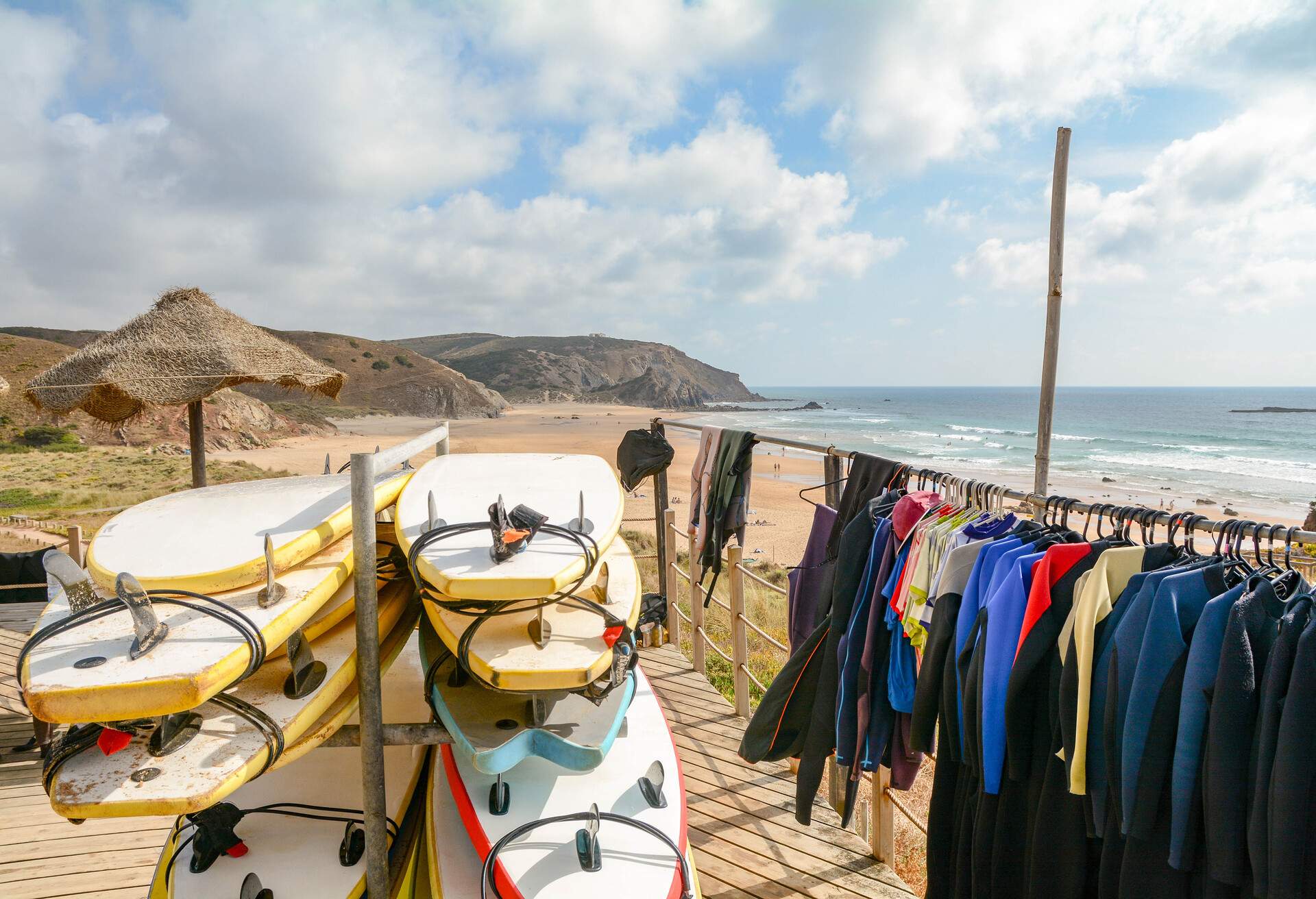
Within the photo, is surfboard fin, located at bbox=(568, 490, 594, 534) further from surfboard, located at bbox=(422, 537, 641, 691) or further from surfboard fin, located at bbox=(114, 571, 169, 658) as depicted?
surfboard fin, located at bbox=(114, 571, 169, 658)

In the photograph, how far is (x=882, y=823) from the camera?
2541 mm

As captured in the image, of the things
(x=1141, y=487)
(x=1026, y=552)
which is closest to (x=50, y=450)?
(x=1026, y=552)

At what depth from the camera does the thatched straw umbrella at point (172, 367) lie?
5.13 metres

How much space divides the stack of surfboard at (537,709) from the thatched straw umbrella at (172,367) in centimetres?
419

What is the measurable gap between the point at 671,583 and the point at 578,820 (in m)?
2.85

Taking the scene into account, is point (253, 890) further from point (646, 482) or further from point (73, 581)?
point (646, 482)

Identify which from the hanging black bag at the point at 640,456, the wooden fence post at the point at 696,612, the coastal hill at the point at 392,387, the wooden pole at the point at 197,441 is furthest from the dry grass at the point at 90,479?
the coastal hill at the point at 392,387

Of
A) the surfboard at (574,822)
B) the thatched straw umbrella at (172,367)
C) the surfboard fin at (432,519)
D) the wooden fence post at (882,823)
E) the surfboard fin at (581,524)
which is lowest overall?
the wooden fence post at (882,823)

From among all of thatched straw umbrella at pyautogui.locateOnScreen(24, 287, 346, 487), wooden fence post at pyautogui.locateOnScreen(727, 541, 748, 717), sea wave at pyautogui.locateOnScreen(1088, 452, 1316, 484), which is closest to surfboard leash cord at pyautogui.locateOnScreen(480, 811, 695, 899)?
wooden fence post at pyautogui.locateOnScreen(727, 541, 748, 717)

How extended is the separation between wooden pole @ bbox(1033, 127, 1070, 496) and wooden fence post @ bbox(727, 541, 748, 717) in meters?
1.49

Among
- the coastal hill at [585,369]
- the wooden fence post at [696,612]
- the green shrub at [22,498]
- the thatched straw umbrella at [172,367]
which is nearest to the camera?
the wooden fence post at [696,612]

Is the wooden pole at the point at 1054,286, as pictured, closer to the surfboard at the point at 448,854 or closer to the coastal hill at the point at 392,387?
the surfboard at the point at 448,854

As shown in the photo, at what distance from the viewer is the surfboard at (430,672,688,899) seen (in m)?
1.72

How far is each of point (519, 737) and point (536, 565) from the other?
0.46 meters
